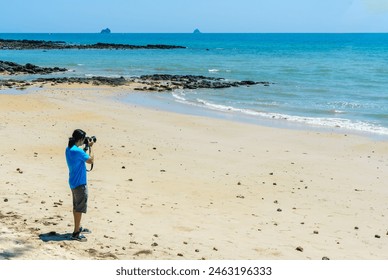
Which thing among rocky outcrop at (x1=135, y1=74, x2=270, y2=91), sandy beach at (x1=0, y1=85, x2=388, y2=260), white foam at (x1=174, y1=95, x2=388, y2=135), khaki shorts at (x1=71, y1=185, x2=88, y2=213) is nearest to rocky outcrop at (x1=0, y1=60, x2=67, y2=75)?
rocky outcrop at (x1=135, y1=74, x2=270, y2=91)

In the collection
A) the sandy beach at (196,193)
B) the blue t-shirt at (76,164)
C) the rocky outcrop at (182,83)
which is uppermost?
the blue t-shirt at (76,164)

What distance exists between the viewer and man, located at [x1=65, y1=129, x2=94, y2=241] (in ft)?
25.5

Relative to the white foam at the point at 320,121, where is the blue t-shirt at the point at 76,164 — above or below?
above

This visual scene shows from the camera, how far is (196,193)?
11438 millimetres

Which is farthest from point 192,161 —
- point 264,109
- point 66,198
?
point 264,109

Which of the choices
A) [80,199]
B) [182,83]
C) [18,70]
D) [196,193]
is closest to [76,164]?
[80,199]

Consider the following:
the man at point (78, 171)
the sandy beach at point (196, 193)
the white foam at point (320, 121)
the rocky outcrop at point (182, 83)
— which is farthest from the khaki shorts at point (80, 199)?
the rocky outcrop at point (182, 83)

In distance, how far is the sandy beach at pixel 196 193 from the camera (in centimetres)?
797

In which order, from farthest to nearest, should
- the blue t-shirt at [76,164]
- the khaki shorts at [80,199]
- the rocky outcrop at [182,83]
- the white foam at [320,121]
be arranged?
1. the rocky outcrop at [182,83]
2. the white foam at [320,121]
3. the khaki shorts at [80,199]
4. the blue t-shirt at [76,164]

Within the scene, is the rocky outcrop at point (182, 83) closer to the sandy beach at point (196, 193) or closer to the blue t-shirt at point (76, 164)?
the sandy beach at point (196, 193)

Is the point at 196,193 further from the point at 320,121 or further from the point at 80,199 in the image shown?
the point at 320,121

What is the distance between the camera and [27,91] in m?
32.8

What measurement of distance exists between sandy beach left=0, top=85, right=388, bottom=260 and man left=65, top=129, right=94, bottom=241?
33cm

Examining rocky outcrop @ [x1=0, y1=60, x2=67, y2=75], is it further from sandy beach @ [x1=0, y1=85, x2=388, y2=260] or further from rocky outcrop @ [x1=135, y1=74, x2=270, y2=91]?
sandy beach @ [x1=0, y1=85, x2=388, y2=260]
